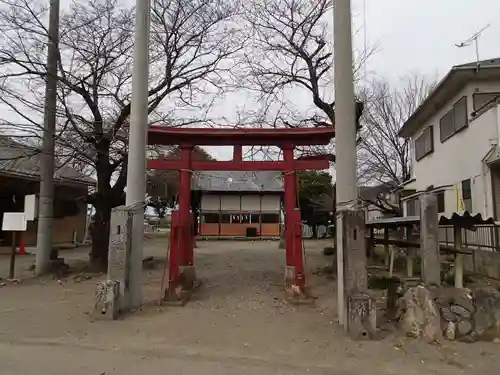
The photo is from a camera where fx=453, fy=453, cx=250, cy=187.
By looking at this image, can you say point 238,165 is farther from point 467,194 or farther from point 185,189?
point 467,194

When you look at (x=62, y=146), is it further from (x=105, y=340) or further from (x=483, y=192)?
(x=483, y=192)

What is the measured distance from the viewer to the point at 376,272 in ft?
45.5

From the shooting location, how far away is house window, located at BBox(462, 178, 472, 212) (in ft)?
46.4

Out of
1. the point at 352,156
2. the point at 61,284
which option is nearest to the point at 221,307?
the point at 352,156

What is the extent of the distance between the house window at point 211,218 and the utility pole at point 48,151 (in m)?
23.6

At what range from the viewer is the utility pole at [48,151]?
13.8m

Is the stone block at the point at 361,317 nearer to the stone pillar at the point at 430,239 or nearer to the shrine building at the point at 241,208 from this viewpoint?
the stone pillar at the point at 430,239

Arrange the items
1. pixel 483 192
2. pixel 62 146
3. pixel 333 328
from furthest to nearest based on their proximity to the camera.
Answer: pixel 62 146
pixel 483 192
pixel 333 328

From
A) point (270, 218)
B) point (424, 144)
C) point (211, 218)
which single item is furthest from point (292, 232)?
point (211, 218)

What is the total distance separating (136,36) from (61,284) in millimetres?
7029

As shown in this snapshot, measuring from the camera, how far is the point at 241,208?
3800 cm

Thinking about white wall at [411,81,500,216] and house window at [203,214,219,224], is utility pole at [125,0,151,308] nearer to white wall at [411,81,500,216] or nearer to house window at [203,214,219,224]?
white wall at [411,81,500,216]

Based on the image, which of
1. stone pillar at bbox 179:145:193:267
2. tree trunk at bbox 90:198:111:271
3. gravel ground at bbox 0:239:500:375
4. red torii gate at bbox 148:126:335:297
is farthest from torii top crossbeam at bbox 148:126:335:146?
tree trunk at bbox 90:198:111:271

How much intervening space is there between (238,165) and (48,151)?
6715 mm
